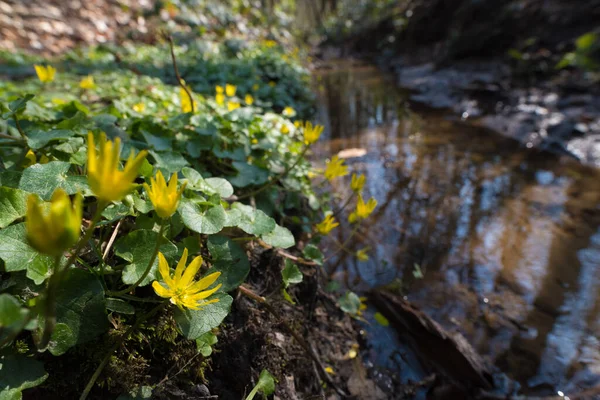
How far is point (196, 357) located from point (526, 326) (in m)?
1.92

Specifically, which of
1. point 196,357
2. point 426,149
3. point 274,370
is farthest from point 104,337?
point 426,149

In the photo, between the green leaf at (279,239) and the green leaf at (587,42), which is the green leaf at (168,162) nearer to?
the green leaf at (279,239)

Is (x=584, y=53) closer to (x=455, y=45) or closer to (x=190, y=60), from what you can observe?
(x=455, y=45)

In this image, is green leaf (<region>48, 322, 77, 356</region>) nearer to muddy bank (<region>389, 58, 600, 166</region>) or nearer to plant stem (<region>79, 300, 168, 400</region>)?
plant stem (<region>79, 300, 168, 400</region>)

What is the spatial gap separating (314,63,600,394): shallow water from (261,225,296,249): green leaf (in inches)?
36.3

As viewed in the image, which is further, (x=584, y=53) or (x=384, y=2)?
(x=384, y=2)

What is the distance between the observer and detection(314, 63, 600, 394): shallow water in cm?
189

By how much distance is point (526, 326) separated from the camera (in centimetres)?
202

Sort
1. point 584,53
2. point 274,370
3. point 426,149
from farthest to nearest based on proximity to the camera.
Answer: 1. point 584,53
2. point 426,149
3. point 274,370

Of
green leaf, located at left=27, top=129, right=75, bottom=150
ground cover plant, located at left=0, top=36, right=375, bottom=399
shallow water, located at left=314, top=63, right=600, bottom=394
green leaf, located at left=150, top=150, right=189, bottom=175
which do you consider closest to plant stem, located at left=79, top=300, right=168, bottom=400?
ground cover plant, located at left=0, top=36, right=375, bottom=399

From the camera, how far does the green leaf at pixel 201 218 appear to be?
1.01 metres

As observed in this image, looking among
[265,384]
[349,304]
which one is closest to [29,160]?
[265,384]

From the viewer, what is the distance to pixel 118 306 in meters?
0.86

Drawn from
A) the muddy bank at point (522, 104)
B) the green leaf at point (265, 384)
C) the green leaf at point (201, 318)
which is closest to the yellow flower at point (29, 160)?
the green leaf at point (201, 318)
